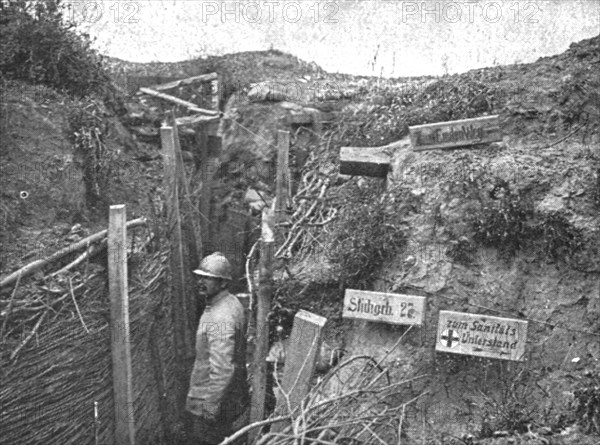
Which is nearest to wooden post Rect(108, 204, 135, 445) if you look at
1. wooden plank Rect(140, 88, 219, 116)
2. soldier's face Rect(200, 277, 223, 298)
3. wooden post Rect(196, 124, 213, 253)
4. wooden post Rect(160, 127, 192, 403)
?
soldier's face Rect(200, 277, 223, 298)

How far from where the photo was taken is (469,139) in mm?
5781

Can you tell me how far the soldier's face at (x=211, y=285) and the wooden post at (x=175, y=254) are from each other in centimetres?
91

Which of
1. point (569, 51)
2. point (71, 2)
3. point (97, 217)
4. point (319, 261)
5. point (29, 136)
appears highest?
point (71, 2)

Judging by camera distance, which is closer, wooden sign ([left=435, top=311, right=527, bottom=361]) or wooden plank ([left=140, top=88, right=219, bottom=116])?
wooden sign ([left=435, top=311, right=527, bottom=361])

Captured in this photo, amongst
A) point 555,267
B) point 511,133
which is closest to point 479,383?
point 555,267

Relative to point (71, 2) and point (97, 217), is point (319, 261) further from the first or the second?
point (71, 2)

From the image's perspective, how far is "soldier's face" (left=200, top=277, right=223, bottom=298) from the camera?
232 inches

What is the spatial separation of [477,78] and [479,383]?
3.84 metres

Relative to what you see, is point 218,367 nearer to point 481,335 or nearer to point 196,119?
point 481,335

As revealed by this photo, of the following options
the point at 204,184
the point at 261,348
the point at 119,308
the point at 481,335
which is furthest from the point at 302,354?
the point at 204,184

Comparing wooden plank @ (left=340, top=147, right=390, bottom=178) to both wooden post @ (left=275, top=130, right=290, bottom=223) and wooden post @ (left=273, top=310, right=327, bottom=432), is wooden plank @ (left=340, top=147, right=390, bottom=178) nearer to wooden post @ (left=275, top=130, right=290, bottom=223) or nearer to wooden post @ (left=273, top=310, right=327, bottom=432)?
wooden post @ (left=275, top=130, right=290, bottom=223)

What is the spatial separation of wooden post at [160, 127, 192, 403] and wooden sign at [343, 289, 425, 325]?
2.60 meters

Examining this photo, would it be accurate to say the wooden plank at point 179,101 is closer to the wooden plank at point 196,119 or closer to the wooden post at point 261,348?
the wooden plank at point 196,119

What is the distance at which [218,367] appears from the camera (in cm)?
551
